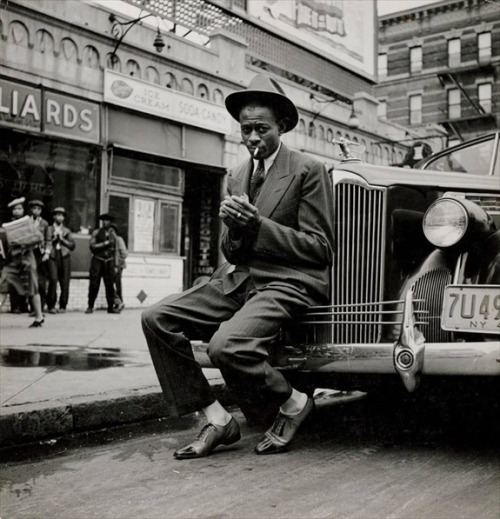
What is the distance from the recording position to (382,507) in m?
2.68

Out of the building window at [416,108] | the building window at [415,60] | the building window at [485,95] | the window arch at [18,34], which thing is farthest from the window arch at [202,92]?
the building window at [415,60]

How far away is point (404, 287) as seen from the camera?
380 cm

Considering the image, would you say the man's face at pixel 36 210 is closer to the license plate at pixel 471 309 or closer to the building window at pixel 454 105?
the license plate at pixel 471 309

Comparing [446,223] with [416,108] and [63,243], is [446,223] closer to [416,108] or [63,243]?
[63,243]

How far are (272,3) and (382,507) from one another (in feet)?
55.6

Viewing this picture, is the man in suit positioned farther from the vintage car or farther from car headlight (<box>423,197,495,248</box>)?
car headlight (<box>423,197,495,248</box>)

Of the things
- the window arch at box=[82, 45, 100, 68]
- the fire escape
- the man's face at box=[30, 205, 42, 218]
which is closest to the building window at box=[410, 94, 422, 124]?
the fire escape

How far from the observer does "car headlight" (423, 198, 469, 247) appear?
348 cm

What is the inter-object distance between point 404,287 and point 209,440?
141cm

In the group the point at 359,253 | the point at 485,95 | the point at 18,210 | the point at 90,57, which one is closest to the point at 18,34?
the point at 90,57

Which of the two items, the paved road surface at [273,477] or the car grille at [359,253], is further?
the car grille at [359,253]

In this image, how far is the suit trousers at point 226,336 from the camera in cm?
322

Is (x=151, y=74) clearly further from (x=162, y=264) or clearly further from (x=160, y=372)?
(x=160, y=372)

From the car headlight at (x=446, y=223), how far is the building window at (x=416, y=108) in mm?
40062
